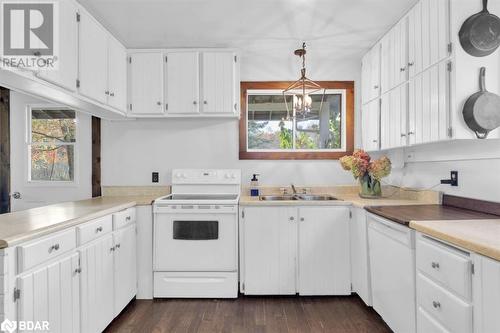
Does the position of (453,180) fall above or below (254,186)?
above

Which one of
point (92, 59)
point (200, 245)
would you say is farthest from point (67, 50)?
point (200, 245)

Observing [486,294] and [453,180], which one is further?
[453,180]

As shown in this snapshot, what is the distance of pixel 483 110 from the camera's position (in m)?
1.60

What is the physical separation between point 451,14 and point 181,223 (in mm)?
2550

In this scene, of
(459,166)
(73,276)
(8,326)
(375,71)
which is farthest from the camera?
(375,71)

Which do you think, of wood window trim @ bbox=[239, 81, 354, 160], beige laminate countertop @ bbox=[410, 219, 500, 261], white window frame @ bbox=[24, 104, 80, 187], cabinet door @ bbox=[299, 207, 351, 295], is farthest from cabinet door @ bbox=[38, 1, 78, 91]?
beige laminate countertop @ bbox=[410, 219, 500, 261]

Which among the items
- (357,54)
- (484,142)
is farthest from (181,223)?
(357,54)

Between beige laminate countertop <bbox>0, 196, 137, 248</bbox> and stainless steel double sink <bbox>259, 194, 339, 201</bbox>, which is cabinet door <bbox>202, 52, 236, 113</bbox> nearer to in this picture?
stainless steel double sink <bbox>259, 194, 339, 201</bbox>

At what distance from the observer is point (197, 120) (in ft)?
10.0

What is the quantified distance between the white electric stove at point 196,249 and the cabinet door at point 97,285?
1.65 ft

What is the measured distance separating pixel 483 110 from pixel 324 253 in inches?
63.3

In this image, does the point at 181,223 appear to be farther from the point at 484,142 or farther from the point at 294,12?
the point at 484,142

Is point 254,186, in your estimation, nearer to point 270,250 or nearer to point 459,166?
point 270,250

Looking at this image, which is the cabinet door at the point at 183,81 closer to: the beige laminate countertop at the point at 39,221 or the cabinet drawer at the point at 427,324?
the beige laminate countertop at the point at 39,221
